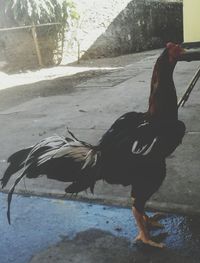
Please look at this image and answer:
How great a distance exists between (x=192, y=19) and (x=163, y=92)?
23.6 ft

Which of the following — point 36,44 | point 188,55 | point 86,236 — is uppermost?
point 188,55

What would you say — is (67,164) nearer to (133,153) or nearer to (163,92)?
(133,153)

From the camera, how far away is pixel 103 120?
6.20m

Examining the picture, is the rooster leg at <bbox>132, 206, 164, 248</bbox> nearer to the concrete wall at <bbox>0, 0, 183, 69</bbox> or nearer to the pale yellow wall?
the pale yellow wall

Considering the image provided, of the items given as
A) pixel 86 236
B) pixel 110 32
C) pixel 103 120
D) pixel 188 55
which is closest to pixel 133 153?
pixel 188 55

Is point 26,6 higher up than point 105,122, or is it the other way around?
point 26,6

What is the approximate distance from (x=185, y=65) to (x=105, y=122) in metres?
5.69

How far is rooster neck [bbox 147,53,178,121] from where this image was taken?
2607 millimetres

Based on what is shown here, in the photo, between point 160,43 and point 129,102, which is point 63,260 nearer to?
point 129,102

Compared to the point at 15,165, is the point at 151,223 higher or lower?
lower

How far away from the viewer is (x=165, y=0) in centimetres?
2009

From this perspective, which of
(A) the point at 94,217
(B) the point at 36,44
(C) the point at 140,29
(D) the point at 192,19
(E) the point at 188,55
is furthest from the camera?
(C) the point at 140,29

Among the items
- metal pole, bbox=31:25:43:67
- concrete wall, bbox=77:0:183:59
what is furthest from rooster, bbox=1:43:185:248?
concrete wall, bbox=77:0:183:59

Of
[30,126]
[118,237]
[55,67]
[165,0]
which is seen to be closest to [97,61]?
[55,67]
